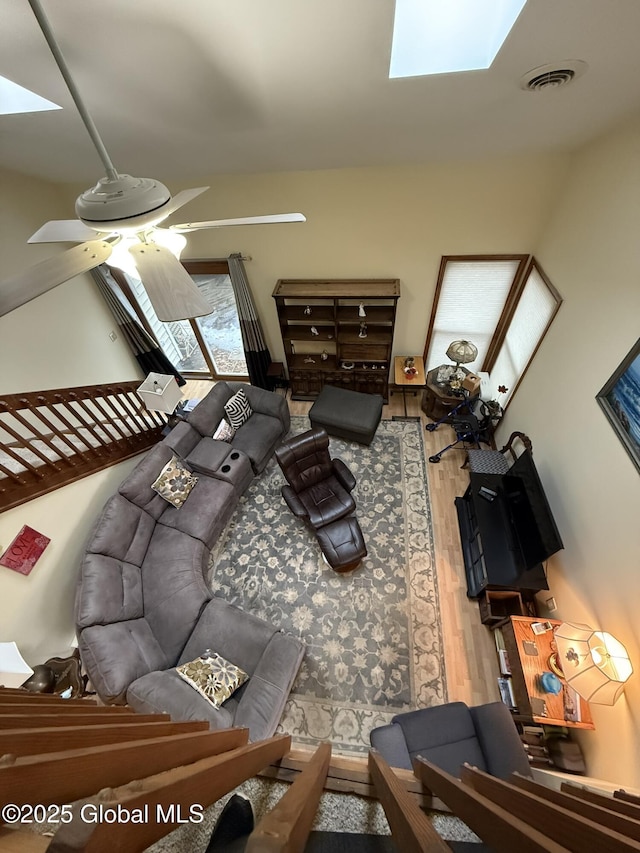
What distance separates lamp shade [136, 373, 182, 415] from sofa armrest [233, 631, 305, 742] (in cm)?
246

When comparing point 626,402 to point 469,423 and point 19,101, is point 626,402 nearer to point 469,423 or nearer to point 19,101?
point 469,423

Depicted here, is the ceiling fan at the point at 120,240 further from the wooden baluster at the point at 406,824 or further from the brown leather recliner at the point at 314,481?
the brown leather recliner at the point at 314,481

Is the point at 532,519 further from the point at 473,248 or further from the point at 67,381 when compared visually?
the point at 67,381

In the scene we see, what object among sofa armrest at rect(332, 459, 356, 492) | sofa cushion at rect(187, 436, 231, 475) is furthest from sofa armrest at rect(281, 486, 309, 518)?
sofa cushion at rect(187, 436, 231, 475)

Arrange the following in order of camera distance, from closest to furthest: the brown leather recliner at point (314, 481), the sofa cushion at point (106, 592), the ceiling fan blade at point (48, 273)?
the ceiling fan blade at point (48, 273) < the sofa cushion at point (106, 592) < the brown leather recliner at point (314, 481)

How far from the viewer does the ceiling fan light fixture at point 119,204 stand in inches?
A: 46.2

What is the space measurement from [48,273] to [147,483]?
99.5 inches

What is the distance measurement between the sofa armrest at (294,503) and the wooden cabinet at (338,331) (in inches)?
72.4

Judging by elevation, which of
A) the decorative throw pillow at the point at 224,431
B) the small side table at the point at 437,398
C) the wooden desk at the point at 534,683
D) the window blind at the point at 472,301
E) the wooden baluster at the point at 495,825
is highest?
the window blind at the point at 472,301

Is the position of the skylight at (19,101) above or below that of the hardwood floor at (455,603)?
above

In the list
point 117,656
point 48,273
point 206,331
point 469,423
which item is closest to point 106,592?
point 117,656

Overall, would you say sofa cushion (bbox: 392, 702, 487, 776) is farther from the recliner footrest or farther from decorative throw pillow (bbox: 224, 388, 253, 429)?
decorative throw pillow (bbox: 224, 388, 253, 429)

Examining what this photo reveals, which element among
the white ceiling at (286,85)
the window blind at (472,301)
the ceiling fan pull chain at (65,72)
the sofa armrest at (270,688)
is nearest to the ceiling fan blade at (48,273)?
the ceiling fan pull chain at (65,72)

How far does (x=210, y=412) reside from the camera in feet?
13.4
